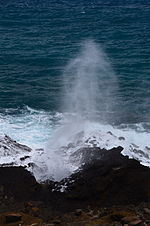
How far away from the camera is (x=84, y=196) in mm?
33375

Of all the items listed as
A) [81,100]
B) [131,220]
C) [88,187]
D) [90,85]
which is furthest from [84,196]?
[90,85]

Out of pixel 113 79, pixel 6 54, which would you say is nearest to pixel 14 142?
pixel 113 79

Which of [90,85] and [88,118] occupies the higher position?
[90,85]

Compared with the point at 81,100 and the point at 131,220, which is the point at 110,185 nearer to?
the point at 131,220

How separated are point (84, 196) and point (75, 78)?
29.8m

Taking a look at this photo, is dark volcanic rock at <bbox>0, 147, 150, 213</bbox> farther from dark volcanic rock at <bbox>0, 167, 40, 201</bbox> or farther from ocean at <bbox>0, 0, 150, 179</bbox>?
ocean at <bbox>0, 0, 150, 179</bbox>

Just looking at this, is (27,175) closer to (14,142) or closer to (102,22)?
(14,142)

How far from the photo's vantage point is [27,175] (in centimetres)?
3644

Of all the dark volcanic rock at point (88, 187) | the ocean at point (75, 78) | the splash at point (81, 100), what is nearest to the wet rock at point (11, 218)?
the dark volcanic rock at point (88, 187)

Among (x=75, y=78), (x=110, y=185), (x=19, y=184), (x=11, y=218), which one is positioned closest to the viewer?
(x=11, y=218)

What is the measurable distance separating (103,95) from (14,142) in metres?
18.1

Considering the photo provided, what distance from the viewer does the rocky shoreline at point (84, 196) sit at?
97.5ft

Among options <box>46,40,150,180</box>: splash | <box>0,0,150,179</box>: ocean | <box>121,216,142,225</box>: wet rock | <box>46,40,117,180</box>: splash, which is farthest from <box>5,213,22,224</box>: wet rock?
<box>0,0,150,179</box>: ocean

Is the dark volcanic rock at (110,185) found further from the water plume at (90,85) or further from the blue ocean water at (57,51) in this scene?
the water plume at (90,85)
